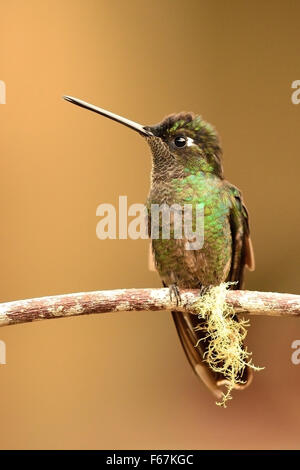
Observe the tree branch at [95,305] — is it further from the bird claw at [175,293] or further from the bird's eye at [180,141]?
the bird's eye at [180,141]

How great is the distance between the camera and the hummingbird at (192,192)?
1.38m

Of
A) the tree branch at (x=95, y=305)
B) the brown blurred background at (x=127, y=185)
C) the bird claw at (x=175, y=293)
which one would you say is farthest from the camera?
the brown blurred background at (x=127, y=185)

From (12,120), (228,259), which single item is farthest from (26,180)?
(228,259)

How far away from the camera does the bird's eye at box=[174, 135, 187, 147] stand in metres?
1.39

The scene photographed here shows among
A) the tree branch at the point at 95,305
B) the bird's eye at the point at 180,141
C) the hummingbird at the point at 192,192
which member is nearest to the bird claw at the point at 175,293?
the hummingbird at the point at 192,192

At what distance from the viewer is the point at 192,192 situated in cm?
138

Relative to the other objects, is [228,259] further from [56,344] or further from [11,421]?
[11,421]

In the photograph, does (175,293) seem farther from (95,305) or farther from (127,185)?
(127,185)

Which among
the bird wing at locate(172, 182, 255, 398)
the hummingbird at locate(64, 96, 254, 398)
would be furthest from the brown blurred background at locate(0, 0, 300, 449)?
the hummingbird at locate(64, 96, 254, 398)

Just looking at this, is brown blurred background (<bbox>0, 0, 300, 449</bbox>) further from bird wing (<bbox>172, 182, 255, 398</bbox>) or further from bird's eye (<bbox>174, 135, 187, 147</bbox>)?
bird's eye (<bbox>174, 135, 187, 147</bbox>)

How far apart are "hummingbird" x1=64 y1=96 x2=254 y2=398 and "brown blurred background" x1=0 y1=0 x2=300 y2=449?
0.30 meters

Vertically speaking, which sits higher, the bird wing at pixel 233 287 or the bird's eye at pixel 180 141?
the bird's eye at pixel 180 141

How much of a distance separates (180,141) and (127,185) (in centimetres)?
41

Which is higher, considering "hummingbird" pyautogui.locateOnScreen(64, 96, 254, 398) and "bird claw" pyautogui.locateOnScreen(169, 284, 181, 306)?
"hummingbird" pyautogui.locateOnScreen(64, 96, 254, 398)
